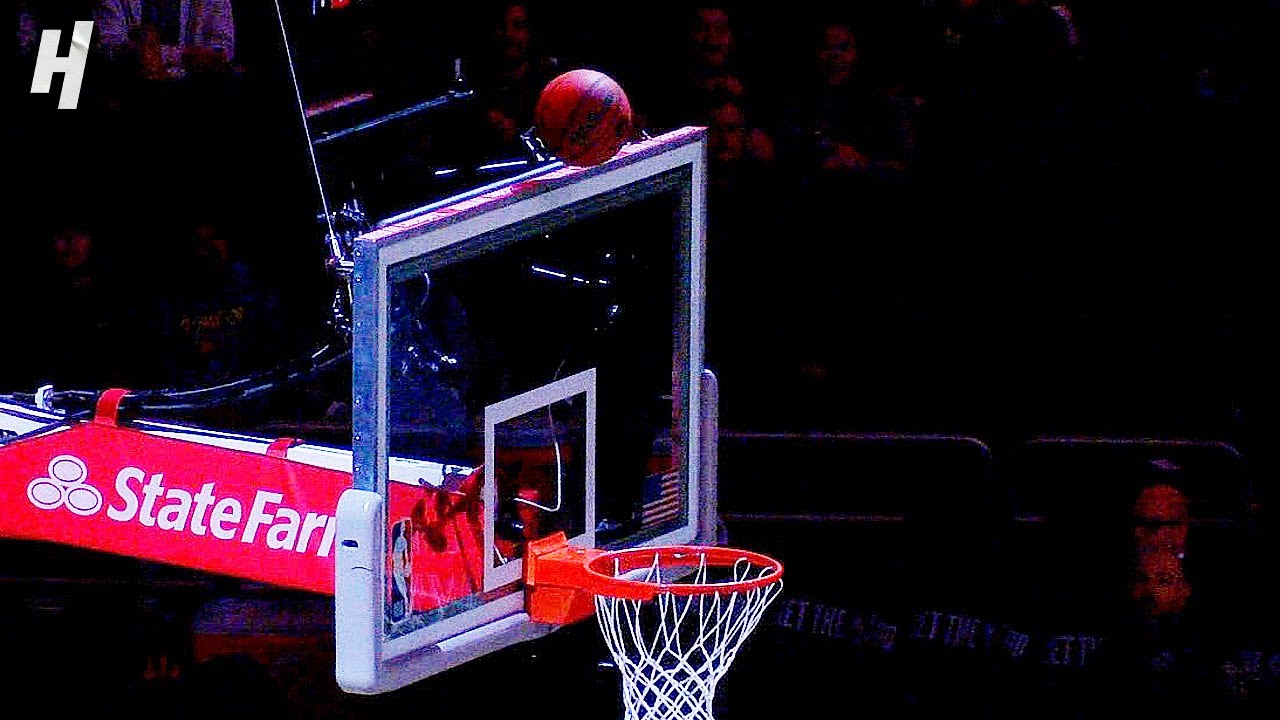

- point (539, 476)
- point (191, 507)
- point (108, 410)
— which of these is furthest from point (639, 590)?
point (108, 410)

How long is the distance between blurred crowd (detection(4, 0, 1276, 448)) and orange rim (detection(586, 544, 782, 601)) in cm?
181

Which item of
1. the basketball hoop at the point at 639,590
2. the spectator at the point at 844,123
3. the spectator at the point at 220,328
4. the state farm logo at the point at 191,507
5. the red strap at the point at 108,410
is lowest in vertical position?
the basketball hoop at the point at 639,590

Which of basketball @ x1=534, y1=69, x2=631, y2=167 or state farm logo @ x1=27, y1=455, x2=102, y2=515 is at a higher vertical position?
basketball @ x1=534, y1=69, x2=631, y2=167

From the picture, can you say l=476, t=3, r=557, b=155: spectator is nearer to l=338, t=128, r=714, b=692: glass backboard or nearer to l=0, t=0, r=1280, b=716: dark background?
l=0, t=0, r=1280, b=716: dark background

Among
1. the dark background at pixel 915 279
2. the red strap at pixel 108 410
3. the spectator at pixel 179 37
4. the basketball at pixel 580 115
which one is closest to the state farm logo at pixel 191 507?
the red strap at pixel 108 410

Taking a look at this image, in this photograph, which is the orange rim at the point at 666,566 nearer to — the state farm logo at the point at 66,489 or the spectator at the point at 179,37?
the state farm logo at the point at 66,489

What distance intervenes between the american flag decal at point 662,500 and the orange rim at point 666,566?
0.08 m

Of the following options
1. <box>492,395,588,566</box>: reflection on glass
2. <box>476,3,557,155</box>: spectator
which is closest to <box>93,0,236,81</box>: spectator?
<box>476,3,557,155</box>: spectator

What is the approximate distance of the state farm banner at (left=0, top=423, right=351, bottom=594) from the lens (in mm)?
3846

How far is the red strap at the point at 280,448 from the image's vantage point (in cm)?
389

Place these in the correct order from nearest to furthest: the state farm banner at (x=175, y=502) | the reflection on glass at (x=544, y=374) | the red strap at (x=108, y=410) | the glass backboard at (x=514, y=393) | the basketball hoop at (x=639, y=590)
Answer: the glass backboard at (x=514, y=393) < the reflection on glass at (x=544, y=374) < the basketball hoop at (x=639, y=590) < the state farm banner at (x=175, y=502) < the red strap at (x=108, y=410)

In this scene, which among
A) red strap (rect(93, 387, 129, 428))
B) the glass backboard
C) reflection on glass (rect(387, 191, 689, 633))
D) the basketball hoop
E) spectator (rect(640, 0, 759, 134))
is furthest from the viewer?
spectator (rect(640, 0, 759, 134))

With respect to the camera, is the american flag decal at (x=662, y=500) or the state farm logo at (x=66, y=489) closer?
the american flag decal at (x=662, y=500)

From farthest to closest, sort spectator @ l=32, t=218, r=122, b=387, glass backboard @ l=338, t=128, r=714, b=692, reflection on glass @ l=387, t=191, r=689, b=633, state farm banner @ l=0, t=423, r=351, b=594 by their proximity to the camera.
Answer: spectator @ l=32, t=218, r=122, b=387 < state farm banner @ l=0, t=423, r=351, b=594 < reflection on glass @ l=387, t=191, r=689, b=633 < glass backboard @ l=338, t=128, r=714, b=692
